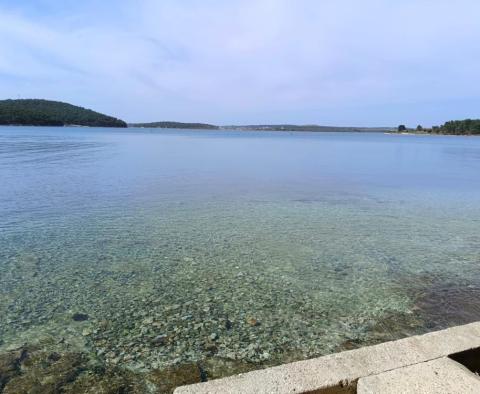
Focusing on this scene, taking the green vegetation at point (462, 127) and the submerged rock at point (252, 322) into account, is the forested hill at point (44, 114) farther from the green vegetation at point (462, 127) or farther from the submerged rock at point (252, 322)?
the green vegetation at point (462, 127)

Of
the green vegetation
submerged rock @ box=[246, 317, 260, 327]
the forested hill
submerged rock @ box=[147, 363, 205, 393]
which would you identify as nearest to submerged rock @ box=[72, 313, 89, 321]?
submerged rock @ box=[147, 363, 205, 393]

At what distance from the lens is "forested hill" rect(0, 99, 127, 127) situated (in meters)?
141

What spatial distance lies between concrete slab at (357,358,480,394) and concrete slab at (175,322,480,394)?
96 millimetres

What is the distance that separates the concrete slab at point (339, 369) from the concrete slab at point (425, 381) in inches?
3.8

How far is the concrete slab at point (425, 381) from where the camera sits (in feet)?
10.8

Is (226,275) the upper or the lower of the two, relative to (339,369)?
lower

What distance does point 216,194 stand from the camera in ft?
59.8

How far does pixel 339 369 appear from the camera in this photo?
143 inches

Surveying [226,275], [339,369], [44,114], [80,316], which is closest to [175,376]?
[339,369]

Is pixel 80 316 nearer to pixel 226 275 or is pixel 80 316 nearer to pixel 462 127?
pixel 226 275

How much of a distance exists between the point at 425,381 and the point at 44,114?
16824cm

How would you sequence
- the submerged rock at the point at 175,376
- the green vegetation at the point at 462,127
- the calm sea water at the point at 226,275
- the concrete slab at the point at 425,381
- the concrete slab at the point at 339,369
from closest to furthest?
the concrete slab at the point at 425,381 < the concrete slab at the point at 339,369 < the submerged rock at the point at 175,376 < the calm sea water at the point at 226,275 < the green vegetation at the point at 462,127

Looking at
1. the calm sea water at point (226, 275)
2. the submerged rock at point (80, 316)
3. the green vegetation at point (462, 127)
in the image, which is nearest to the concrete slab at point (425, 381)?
the calm sea water at point (226, 275)

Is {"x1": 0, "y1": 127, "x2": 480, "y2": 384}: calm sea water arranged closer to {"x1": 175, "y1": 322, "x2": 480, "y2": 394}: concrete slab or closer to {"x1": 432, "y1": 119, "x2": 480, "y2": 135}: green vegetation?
{"x1": 175, "y1": 322, "x2": 480, "y2": 394}: concrete slab
